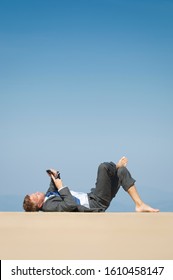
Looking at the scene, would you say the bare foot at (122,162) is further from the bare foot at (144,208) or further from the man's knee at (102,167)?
the bare foot at (144,208)

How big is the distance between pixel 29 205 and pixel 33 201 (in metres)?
0.08

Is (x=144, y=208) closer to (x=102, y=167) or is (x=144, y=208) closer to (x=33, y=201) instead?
(x=102, y=167)

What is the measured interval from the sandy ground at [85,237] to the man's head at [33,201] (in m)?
0.40

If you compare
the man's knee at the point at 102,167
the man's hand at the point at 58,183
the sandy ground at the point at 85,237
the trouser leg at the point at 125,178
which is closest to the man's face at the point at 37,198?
the man's hand at the point at 58,183

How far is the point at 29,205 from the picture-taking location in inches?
243

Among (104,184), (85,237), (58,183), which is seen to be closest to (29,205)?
(58,183)

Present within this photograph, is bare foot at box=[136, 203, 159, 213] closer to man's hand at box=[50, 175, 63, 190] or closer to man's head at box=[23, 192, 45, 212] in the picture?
man's hand at box=[50, 175, 63, 190]

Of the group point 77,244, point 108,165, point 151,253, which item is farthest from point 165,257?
point 108,165

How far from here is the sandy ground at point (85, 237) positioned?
3.62 metres

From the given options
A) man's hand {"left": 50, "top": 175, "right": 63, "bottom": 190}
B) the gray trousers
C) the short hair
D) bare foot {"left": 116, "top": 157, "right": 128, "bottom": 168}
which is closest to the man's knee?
the gray trousers

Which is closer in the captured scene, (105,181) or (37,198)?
(37,198)

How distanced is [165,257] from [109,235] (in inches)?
33.9

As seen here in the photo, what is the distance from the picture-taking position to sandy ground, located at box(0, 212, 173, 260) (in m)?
3.62
